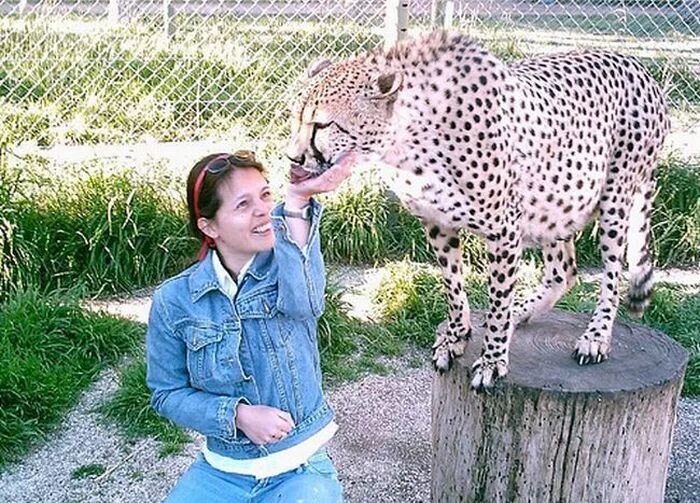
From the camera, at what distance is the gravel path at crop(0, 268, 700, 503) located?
10.9 feet

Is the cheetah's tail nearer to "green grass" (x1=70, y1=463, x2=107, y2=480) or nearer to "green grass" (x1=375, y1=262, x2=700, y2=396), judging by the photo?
"green grass" (x1=375, y1=262, x2=700, y2=396)

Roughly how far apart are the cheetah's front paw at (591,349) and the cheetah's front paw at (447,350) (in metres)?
0.33

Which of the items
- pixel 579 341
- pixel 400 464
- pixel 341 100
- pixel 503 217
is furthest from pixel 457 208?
pixel 400 464

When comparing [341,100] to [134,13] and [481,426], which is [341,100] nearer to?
[481,426]

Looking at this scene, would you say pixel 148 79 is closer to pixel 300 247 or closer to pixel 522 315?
pixel 522 315

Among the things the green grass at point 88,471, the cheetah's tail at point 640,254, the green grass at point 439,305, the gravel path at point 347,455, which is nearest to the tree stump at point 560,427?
the cheetah's tail at point 640,254

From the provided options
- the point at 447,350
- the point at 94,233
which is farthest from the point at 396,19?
the point at 447,350

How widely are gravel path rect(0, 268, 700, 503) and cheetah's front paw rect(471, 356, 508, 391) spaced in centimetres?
77

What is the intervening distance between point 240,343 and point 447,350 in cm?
83

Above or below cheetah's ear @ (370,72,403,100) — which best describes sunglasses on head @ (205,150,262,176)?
below

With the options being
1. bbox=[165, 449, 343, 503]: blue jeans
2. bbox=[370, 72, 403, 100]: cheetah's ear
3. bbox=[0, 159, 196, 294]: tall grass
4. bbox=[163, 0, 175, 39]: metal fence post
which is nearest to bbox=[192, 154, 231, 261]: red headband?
bbox=[370, 72, 403, 100]: cheetah's ear

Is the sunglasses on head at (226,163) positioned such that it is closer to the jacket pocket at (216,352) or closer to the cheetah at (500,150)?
the cheetah at (500,150)

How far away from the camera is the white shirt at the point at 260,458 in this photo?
2229mm

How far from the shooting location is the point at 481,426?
276cm
